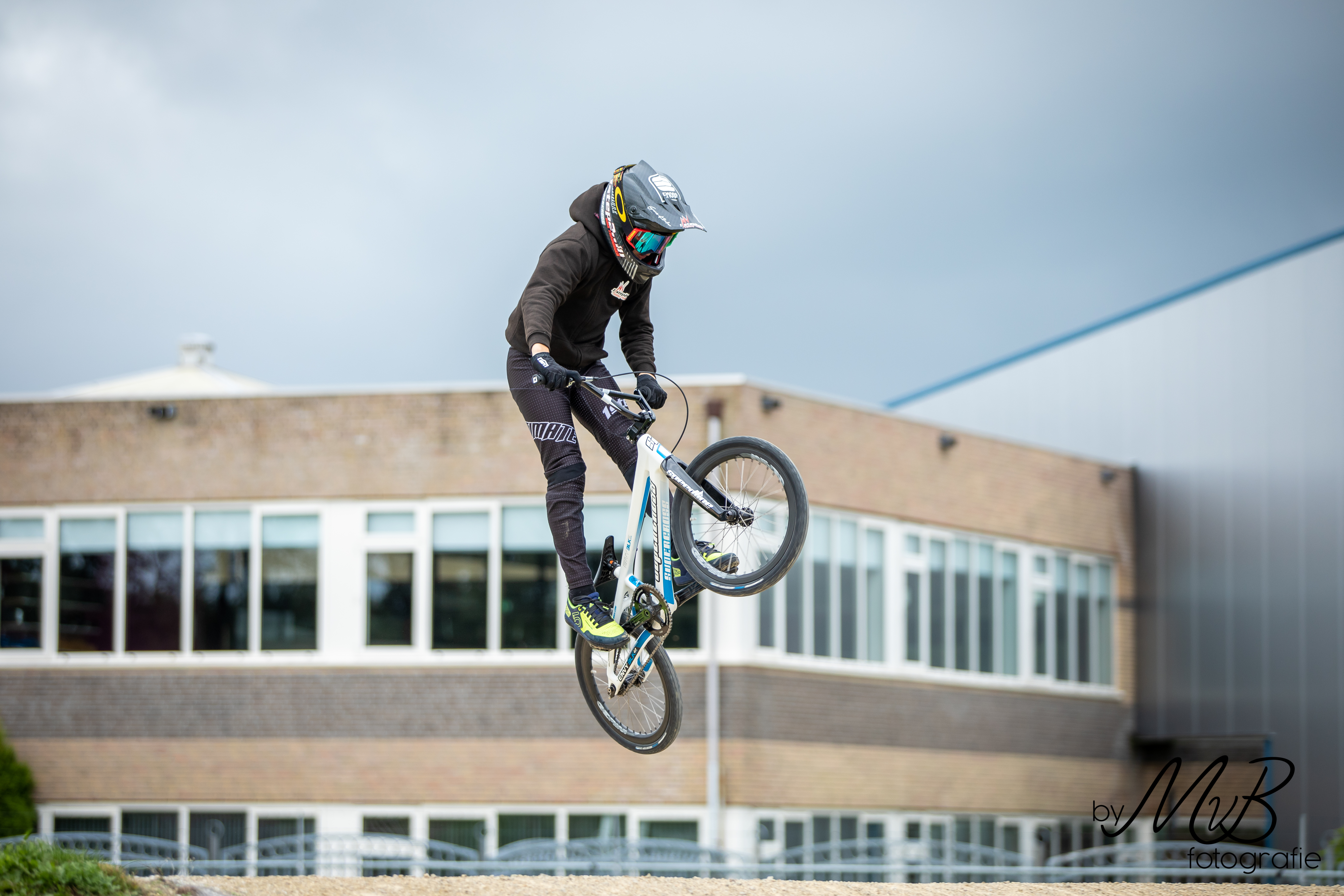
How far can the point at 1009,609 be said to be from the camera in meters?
23.2

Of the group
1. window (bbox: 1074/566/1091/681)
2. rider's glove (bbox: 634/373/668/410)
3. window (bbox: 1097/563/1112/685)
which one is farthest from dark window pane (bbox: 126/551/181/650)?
window (bbox: 1097/563/1112/685)

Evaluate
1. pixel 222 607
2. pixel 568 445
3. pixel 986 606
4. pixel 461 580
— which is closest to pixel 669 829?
pixel 461 580

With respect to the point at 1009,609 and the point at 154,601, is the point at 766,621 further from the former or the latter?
the point at 154,601

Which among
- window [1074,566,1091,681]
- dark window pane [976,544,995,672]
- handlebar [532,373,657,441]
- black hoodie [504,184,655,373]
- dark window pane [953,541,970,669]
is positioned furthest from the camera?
window [1074,566,1091,681]

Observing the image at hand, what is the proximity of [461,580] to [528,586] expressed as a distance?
0.92 m

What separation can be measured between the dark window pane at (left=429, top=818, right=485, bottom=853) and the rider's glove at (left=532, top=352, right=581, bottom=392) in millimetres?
13181

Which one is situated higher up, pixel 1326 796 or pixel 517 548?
pixel 517 548

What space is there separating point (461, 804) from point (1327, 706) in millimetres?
12497

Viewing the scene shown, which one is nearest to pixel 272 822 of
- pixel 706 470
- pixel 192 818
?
pixel 192 818

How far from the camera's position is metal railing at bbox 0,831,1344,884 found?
650 inches

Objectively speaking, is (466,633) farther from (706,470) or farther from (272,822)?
(706,470)

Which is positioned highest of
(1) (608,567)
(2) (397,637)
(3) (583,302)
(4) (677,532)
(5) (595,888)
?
(3) (583,302)

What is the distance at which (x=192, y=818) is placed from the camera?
65.2 ft

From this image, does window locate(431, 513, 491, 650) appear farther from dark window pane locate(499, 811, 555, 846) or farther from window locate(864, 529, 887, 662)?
window locate(864, 529, 887, 662)
